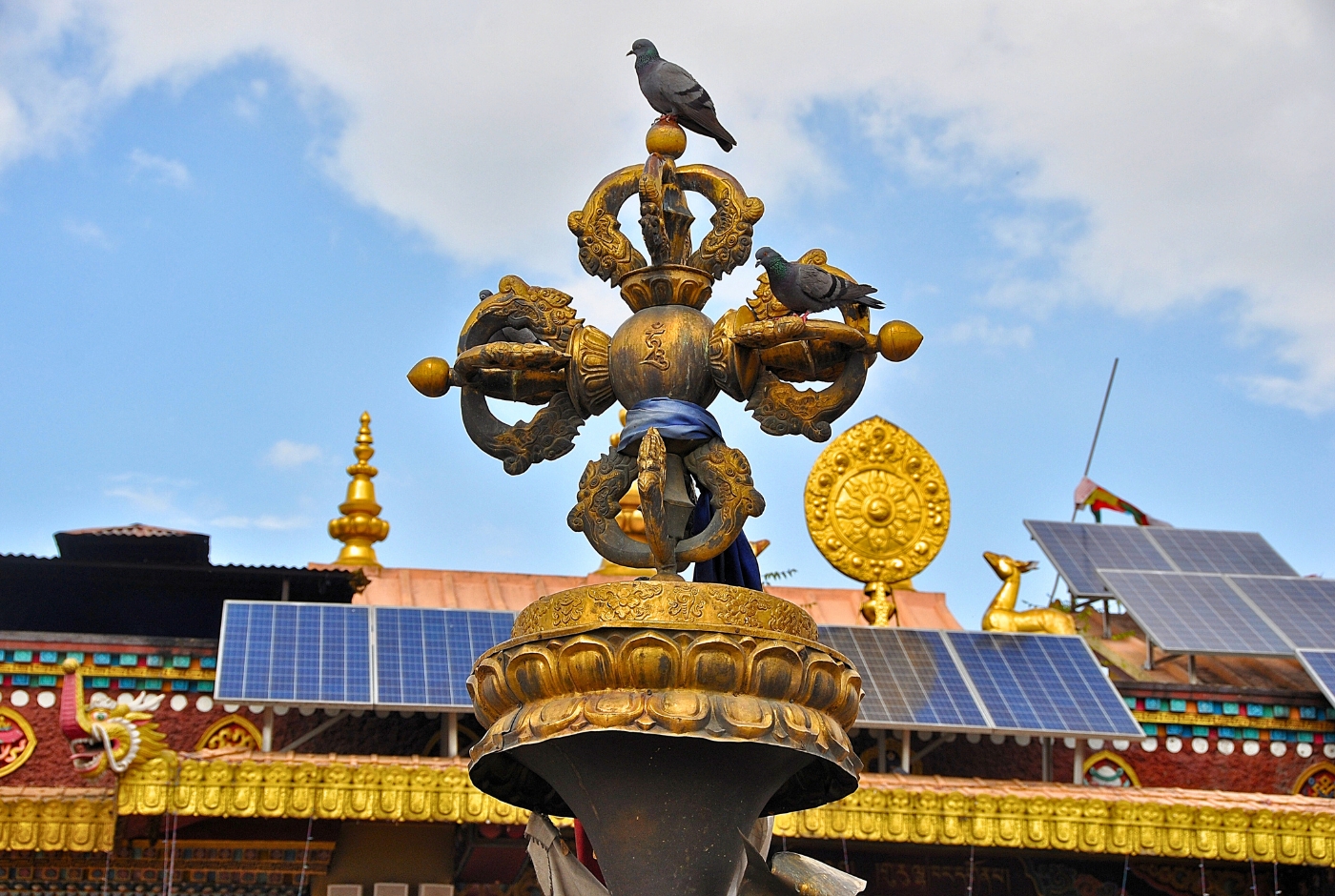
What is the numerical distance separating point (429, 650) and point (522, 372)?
8761 mm

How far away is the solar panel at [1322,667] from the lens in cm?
1408

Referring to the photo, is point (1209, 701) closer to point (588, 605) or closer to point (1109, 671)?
point (1109, 671)

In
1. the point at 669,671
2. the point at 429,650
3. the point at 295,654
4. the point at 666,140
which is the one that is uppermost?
the point at 429,650

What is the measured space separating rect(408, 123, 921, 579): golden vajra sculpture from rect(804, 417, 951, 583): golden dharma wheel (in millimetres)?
11298

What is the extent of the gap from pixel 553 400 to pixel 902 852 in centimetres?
951

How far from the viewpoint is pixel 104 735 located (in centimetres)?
1131

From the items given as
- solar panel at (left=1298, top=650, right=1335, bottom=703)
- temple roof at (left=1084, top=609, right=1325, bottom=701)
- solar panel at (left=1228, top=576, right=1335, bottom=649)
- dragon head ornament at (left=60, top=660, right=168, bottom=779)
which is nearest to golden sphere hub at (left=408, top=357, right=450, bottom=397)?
dragon head ornament at (left=60, top=660, right=168, bottom=779)

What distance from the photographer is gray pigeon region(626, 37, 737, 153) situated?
5.25m

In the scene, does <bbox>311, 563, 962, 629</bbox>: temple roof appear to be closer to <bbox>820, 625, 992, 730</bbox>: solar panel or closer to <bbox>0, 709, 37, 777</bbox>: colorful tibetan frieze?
<bbox>820, 625, 992, 730</bbox>: solar panel

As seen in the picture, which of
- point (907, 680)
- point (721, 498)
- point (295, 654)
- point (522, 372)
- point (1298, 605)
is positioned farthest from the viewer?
point (1298, 605)

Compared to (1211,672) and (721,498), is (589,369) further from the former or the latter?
(1211,672)

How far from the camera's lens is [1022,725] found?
13.1 m

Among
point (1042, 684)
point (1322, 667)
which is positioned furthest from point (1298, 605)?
point (1042, 684)

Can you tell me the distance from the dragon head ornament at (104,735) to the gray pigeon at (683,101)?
7.37 m
